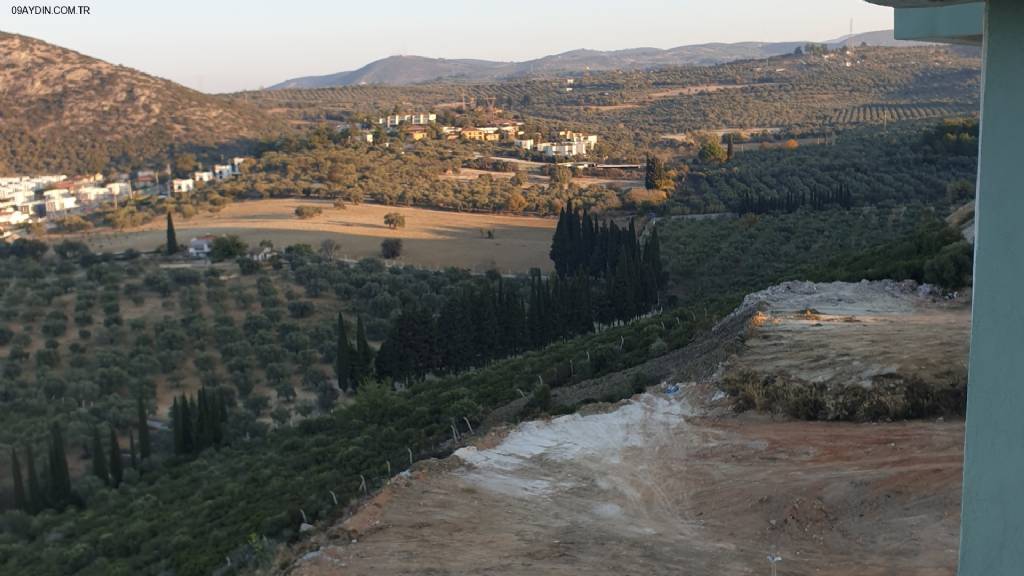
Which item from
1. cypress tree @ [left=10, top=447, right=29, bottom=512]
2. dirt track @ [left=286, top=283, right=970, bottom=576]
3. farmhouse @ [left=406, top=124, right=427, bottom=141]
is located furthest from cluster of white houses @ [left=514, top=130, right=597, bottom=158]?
dirt track @ [left=286, top=283, right=970, bottom=576]

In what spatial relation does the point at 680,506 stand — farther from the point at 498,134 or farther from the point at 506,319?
the point at 498,134

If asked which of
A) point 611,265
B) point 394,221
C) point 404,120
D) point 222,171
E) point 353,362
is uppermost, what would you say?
point 404,120

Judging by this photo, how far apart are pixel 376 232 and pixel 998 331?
59.7 metres

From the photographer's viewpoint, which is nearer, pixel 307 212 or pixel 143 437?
pixel 143 437

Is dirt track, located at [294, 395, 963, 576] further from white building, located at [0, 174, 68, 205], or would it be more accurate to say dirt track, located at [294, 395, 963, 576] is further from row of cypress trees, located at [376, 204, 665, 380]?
white building, located at [0, 174, 68, 205]

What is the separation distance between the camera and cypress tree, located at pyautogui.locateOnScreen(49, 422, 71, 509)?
25.0 metres

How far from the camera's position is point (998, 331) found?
7.28 meters

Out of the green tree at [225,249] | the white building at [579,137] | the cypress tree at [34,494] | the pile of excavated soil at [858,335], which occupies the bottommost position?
the cypress tree at [34,494]

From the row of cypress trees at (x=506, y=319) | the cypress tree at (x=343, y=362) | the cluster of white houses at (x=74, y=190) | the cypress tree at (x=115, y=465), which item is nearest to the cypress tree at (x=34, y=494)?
the cypress tree at (x=115, y=465)

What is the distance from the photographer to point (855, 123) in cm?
10988

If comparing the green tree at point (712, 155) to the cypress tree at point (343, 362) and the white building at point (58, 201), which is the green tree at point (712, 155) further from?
the cypress tree at point (343, 362)

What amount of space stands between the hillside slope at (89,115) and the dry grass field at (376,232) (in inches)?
1723

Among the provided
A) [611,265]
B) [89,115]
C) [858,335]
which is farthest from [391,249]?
[89,115]

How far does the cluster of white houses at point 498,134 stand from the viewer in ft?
337
